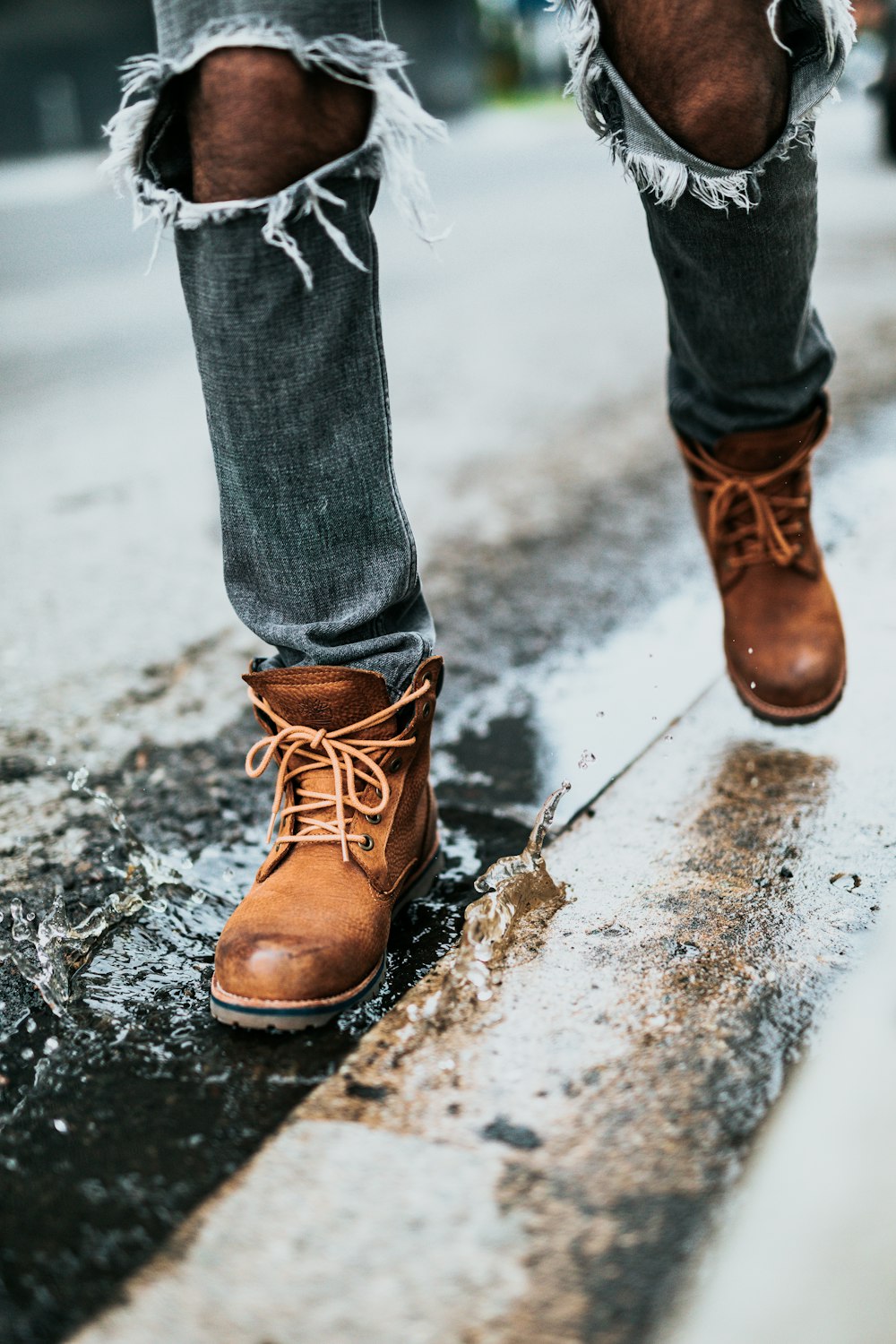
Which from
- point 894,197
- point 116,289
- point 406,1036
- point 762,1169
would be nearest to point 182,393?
point 116,289

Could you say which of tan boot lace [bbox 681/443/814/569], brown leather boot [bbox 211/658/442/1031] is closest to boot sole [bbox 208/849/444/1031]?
A: brown leather boot [bbox 211/658/442/1031]

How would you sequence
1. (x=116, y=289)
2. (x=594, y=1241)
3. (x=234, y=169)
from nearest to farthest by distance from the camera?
(x=594, y=1241), (x=234, y=169), (x=116, y=289)

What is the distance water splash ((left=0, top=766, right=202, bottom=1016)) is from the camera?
3.91 feet

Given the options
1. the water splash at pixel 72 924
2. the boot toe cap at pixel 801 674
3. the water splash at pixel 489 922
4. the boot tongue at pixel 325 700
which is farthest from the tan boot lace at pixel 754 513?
the water splash at pixel 72 924

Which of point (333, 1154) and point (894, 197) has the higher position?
point (333, 1154)

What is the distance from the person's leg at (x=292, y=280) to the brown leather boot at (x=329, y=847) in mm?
43

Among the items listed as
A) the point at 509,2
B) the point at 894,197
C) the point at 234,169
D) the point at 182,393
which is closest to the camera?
the point at 234,169

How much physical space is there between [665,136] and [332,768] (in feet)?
2.31

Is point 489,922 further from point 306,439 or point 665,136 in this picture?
point 665,136

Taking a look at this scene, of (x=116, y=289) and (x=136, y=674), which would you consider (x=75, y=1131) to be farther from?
(x=116, y=289)

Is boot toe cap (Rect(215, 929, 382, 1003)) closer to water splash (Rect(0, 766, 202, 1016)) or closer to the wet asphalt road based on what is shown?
the wet asphalt road

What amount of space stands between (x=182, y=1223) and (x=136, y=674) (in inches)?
47.4

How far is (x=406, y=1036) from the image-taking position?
3.40 feet

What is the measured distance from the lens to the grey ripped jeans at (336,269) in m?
1.08
